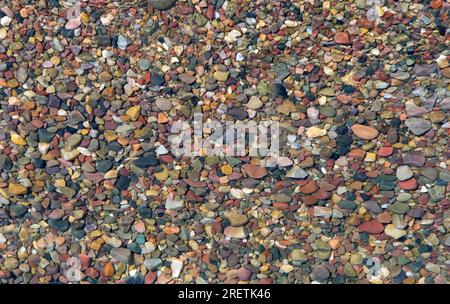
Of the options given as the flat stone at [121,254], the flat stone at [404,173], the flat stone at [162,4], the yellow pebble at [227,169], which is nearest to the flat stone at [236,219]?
the yellow pebble at [227,169]

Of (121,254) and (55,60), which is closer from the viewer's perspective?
(121,254)

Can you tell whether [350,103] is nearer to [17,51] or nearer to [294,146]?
[294,146]

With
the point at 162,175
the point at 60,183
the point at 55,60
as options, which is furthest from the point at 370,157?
the point at 55,60

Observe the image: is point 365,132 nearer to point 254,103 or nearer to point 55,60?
point 254,103

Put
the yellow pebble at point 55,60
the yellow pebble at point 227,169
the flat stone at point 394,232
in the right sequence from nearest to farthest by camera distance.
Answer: the flat stone at point 394,232, the yellow pebble at point 227,169, the yellow pebble at point 55,60

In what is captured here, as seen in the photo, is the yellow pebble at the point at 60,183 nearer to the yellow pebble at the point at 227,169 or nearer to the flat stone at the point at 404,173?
the yellow pebble at the point at 227,169

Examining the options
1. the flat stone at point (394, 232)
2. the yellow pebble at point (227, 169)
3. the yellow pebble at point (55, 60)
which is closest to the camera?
the flat stone at point (394, 232)

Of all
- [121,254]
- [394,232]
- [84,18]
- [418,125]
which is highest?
[84,18]

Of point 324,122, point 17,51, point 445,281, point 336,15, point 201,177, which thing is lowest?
point 445,281

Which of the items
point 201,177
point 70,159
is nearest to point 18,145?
point 70,159

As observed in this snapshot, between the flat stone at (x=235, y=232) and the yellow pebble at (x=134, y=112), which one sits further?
the yellow pebble at (x=134, y=112)

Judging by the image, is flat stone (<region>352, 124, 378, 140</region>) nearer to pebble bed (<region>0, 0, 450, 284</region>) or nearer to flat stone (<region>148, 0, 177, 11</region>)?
pebble bed (<region>0, 0, 450, 284</region>)
